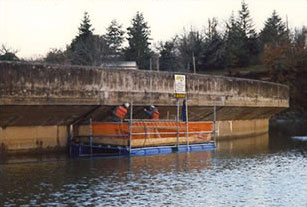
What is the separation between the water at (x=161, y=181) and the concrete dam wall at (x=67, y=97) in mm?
2429

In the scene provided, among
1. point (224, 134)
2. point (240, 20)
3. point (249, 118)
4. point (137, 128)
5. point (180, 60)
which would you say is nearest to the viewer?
point (137, 128)

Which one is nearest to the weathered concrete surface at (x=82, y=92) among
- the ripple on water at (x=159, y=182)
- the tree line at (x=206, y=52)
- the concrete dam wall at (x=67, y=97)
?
the concrete dam wall at (x=67, y=97)

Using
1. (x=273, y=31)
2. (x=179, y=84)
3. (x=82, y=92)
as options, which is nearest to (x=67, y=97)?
(x=82, y=92)

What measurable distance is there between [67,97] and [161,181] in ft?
31.3

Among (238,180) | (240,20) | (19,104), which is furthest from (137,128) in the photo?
(240,20)

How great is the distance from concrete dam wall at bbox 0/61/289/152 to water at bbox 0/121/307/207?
2.43 meters

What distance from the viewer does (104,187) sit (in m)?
16.8

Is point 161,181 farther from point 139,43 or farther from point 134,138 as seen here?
point 139,43

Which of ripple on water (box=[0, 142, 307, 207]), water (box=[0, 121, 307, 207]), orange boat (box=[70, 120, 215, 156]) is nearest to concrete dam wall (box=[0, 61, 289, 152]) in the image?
orange boat (box=[70, 120, 215, 156])

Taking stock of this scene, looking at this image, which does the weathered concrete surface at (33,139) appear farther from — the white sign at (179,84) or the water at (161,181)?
the white sign at (179,84)

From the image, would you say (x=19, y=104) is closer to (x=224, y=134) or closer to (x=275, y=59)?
(x=224, y=134)

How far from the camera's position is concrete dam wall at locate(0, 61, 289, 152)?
80.0 ft

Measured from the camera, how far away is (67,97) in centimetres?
2580

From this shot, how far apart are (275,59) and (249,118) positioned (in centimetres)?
3331
